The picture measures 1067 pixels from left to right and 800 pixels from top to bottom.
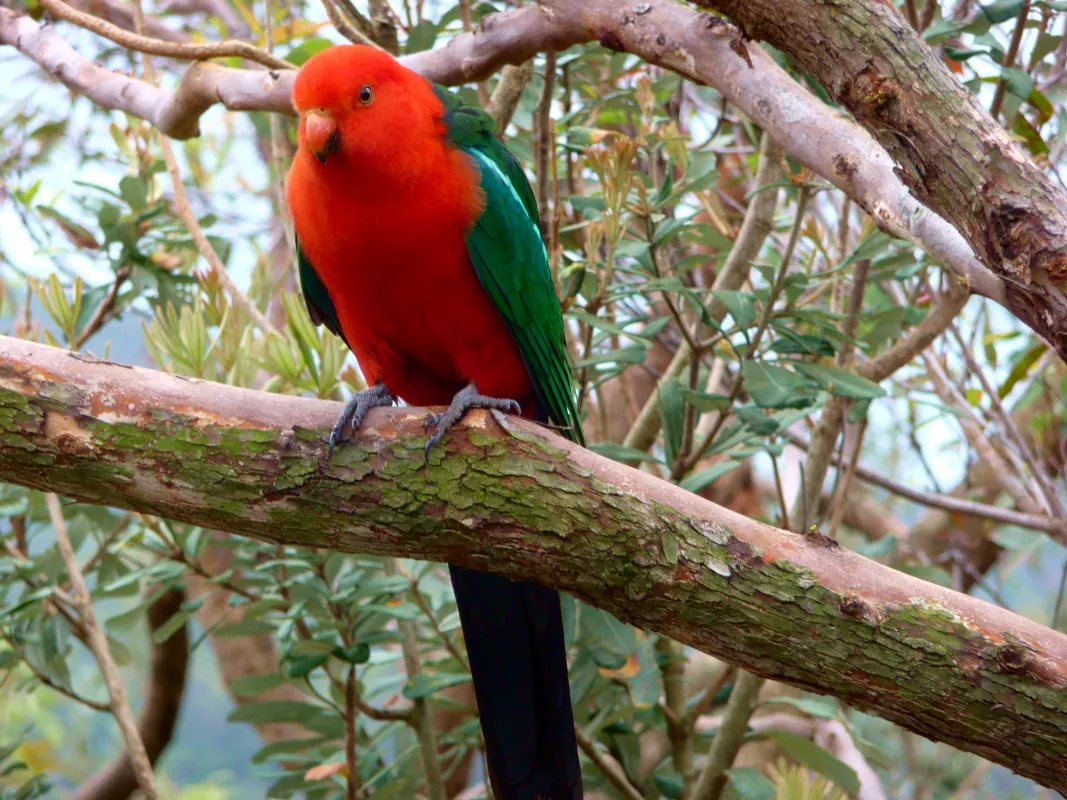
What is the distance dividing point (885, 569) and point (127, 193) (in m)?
2.57

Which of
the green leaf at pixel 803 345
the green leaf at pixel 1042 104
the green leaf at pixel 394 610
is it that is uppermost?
the green leaf at pixel 1042 104

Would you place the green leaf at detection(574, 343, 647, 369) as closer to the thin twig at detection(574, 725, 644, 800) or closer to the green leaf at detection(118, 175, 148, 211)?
the thin twig at detection(574, 725, 644, 800)

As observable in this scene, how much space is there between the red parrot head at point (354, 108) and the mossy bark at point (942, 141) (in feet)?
2.58

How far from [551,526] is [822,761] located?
1.56 meters

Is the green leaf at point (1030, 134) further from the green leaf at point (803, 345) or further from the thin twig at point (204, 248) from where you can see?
the thin twig at point (204, 248)

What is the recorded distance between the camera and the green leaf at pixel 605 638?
2.63 m

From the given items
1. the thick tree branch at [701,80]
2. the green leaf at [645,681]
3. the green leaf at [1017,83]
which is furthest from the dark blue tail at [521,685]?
the green leaf at [1017,83]

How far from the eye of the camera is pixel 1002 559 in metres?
5.34

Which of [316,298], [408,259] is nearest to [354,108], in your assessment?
[408,259]

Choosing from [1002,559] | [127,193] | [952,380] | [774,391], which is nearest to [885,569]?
[774,391]

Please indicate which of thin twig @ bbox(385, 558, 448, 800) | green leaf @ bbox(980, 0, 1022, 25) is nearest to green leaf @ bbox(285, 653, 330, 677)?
thin twig @ bbox(385, 558, 448, 800)

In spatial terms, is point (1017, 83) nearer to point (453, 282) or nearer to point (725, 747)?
point (453, 282)

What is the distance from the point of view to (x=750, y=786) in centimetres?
294

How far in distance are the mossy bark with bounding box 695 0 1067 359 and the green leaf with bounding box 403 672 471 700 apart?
1.84 m
